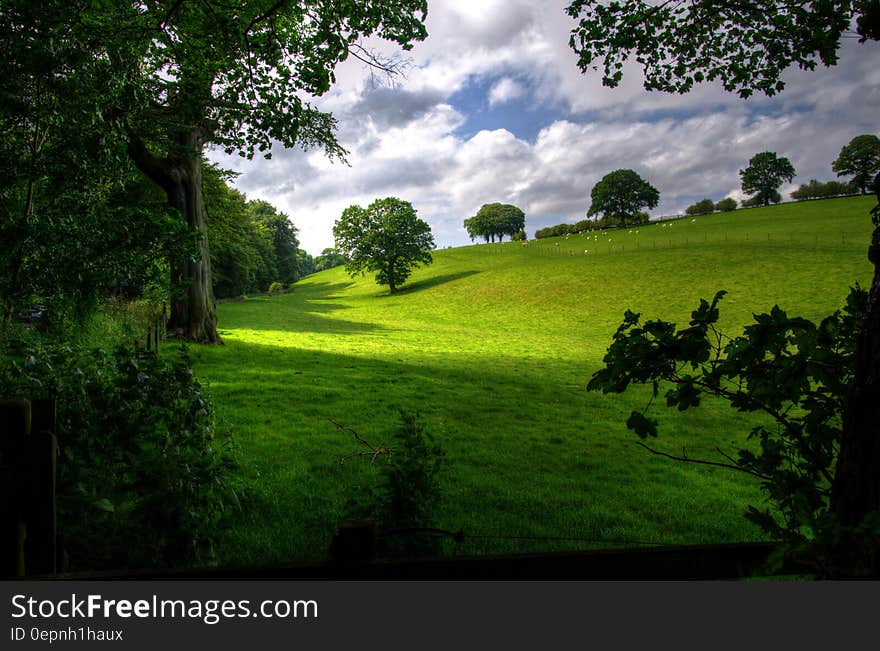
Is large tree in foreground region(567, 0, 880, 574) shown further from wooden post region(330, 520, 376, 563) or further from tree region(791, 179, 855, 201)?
tree region(791, 179, 855, 201)

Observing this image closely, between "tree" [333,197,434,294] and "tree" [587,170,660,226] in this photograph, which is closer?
Answer: "tree" [333,197,434,294]

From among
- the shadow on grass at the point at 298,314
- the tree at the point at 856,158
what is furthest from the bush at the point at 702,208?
the shadow on grass at the point at 298,314

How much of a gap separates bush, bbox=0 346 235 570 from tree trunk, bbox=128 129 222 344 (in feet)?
43.5

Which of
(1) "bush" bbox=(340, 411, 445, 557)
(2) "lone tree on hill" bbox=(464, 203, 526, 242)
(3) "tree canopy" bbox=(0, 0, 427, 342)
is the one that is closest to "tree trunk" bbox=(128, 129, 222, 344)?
(3) "tree canopy" bbox=(0, 0, 427, 342)

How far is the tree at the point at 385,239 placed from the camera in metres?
62.1

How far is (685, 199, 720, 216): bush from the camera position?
98.6 m

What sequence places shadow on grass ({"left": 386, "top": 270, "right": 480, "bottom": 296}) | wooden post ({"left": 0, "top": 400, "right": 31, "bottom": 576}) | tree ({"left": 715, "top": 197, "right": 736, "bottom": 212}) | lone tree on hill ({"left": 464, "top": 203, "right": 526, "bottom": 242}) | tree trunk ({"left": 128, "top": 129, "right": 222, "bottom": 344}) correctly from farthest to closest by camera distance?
lone tree on hill ({"left": 464, "top": 203, "right": 526, "bottom": 242}) < tree ({"left": 715, "top": 197, "right": 736, "bottom": 212}) < shadow on grass ({"left": 386, "top": 270, "right": 480, "bottom": 296}) < tree trunk ({"left": 128, "top": 129, "right": 222, "bottom": 344}) < wooden post ({"left": 0, "top": 400, "right": 31, "bottom": 576})

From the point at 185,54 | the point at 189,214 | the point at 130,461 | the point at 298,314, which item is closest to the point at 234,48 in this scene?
the point at 185,54

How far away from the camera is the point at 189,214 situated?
16.3 meters

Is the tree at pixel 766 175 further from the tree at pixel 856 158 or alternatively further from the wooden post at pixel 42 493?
the wooden post at pixel 42 493

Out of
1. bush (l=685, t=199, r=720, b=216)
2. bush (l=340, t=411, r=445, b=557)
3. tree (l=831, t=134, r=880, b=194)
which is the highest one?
tree (l=831, t=134, r=880, b=194)

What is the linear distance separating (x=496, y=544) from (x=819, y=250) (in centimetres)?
5809

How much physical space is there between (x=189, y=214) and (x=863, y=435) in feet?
62.0
